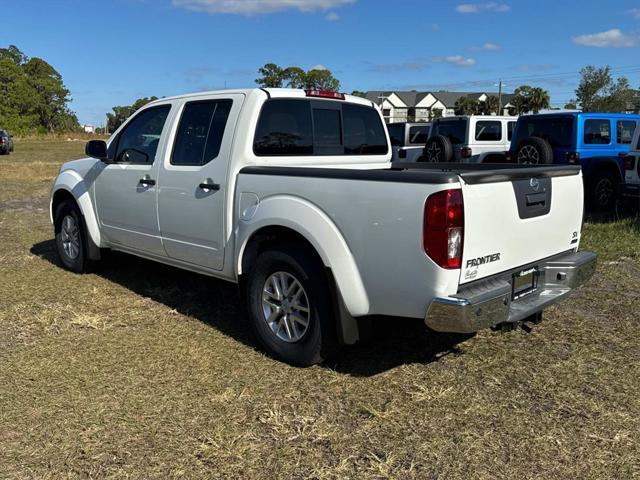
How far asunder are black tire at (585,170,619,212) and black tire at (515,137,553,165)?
3.02 ft

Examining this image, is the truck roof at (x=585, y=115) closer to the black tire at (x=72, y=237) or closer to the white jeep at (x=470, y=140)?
the white jeep at (x=470, y=140)

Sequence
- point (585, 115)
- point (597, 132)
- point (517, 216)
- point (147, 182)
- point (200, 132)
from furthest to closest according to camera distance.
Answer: point (597, 132) < point (585, 115) < point (147, 182) < point (200, 132) < point (517, 216)

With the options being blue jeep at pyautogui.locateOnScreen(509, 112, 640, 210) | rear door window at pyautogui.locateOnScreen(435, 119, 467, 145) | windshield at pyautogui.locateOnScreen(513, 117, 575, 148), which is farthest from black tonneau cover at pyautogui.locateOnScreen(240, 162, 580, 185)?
rear door window at pyautogui.locateOnScreen(435, 119, 467, 145)

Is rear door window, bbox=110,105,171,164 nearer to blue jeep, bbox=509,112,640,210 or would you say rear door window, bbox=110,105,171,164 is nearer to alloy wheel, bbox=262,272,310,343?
alloy wheel, bbox=262,272,310,343

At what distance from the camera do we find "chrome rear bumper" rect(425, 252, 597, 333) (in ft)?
10.3

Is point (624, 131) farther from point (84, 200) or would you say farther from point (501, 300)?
point (84, 200)

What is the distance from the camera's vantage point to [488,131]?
14289 mm

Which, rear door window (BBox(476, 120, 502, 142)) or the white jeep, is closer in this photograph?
A: the white jeep

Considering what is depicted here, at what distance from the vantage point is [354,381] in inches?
150

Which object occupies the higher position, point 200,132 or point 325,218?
point 200,132

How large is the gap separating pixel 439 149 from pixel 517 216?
10.7 metres

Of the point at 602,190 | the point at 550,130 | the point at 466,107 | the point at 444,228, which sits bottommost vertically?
the point at 602,190

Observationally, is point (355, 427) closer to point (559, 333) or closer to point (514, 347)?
point (514, 347)

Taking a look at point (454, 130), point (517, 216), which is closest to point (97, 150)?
point (517, 216)
